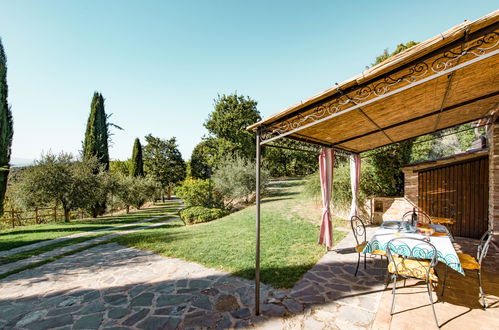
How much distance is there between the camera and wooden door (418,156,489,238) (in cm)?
585

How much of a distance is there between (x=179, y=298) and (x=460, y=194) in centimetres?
810

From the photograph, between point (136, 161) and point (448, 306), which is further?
point (136, 161)

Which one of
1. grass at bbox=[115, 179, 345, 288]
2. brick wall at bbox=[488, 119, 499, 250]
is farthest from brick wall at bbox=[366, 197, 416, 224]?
grass at bbox=[115, 179, 345, 288]

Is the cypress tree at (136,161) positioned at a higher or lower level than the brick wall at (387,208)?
higher

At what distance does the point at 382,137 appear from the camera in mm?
5750

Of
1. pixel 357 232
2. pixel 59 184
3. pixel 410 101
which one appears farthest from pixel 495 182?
pixel 59 184

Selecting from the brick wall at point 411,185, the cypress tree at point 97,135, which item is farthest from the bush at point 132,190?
the brick wall at point 411,185

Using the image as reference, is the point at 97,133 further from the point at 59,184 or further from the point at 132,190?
the point at 59,184

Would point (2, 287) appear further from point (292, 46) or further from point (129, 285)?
point (292, 46)

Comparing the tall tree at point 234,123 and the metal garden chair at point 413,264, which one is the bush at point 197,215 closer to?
the metal garden chair at point 413,264

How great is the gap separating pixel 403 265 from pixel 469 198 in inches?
210

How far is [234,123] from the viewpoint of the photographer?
24.2 m

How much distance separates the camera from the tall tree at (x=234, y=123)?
23984mm

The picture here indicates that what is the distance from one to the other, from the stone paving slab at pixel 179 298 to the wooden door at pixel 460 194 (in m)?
4.16
